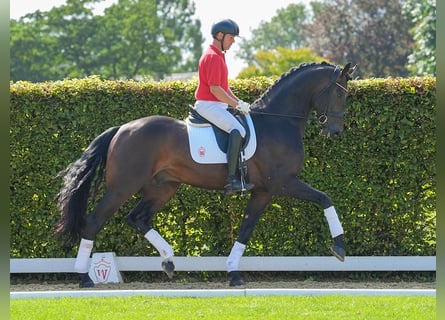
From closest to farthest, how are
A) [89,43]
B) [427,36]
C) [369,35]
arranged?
[427,36]
[369,35]
[89,43]

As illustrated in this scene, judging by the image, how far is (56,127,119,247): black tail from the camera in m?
8.82

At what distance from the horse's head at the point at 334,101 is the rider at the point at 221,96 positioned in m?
0.95

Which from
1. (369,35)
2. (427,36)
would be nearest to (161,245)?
(427,36)

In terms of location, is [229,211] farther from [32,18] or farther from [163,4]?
[163,4]

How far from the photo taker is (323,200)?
848cm

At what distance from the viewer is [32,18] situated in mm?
61688

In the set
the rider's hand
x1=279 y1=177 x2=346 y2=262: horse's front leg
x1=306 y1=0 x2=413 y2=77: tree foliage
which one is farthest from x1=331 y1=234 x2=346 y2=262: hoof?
x1=306 y1=0 x2=413 y2=77: tree foliage

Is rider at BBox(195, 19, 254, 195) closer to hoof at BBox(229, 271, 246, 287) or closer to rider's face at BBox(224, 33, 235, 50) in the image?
rider's face at BBox(224, 33, 235, 50)

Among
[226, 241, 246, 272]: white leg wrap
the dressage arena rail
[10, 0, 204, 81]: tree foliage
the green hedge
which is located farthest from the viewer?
[10, 0, 204, 81]: tree foliage

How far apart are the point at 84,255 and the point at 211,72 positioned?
254 cm

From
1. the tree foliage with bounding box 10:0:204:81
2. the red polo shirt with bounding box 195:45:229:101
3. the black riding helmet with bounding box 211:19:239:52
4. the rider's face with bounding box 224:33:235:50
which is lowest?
the tree foliage with bounding box 10:0:204:81

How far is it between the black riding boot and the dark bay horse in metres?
0.19

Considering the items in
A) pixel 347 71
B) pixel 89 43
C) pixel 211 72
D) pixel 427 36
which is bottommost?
pixel 89 43

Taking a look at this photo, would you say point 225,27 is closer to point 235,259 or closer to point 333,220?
point 333,220
